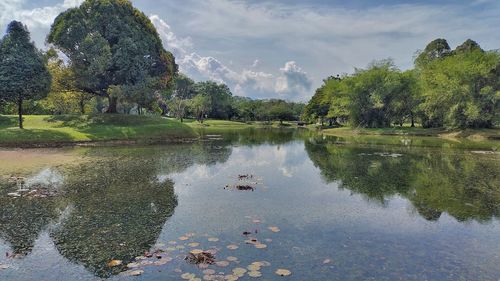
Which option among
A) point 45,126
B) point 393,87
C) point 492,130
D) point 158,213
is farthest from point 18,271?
point 393,87

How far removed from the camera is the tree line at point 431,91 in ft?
225

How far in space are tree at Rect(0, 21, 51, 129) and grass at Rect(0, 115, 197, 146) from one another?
427cm

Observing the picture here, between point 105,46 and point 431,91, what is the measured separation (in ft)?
194

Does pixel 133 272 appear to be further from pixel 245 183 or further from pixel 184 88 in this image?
pixel 184 88

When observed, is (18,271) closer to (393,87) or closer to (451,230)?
(451,230)

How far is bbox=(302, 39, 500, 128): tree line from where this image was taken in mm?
68438

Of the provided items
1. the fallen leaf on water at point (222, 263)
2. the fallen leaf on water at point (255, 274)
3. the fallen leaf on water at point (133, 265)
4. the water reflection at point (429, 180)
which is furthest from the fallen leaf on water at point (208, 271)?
the water reflection at point (429, 180)

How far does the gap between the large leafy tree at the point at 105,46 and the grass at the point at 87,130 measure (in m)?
3.95

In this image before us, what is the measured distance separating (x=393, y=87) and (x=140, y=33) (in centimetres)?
5609

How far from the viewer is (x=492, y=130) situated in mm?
67688

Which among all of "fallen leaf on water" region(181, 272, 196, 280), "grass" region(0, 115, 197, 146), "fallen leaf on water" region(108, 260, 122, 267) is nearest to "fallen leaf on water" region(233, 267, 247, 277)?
"fallen leaf on water" region(181, 272, 196, 280)

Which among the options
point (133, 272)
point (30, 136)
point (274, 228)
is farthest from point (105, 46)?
point (133, 272)

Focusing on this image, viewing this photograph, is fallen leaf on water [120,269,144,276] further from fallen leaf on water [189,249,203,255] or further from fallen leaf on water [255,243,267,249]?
fallen leaf on water [255,243,267,249]

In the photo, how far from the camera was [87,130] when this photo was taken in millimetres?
49938
